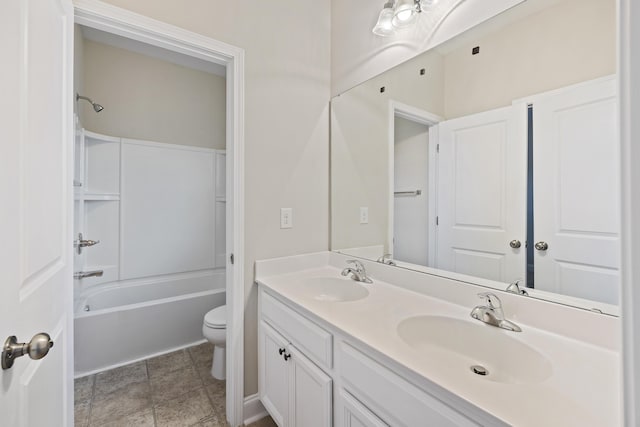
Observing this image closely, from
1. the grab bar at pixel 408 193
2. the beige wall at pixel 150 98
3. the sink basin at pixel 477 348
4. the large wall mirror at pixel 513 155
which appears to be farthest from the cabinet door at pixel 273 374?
the beige wall at pixel 150 98

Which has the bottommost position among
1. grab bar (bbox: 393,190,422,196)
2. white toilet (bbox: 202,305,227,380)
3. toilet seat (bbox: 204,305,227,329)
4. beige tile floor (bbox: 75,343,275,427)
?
beige tile floor (bbox: 75,343,275,427)

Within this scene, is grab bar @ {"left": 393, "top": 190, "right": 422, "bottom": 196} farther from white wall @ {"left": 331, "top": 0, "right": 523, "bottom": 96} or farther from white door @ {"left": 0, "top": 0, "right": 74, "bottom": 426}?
white door @ {"left": 0, "top": 0, "right": 74, "bottom": 426}

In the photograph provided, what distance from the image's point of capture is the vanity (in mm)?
625

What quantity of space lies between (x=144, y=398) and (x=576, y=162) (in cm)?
248

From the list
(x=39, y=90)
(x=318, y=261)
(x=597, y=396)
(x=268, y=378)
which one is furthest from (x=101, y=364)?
(x=597, y=396)

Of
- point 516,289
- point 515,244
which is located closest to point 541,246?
point 515,244

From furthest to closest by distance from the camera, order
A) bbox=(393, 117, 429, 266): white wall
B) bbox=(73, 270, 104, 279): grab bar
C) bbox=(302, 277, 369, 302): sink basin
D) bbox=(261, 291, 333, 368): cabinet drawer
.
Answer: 1. bbox=(73, 270, 104, 279): grab bar
2. bbox=(302, 277, 369, 302): sink basin
3. bbox=(393, 117, 429, 266): white wall
4. bbox=(261, 291, 333, 368): cabinet drawer

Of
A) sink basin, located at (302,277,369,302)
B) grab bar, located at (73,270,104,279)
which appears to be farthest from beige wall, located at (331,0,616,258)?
grab bar, located at (73,270,104,279)

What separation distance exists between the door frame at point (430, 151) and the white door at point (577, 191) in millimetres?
409

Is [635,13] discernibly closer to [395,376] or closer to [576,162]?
[576,162]

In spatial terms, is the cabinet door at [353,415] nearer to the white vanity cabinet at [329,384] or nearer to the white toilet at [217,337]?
the white vanity cabinet at [329,384]

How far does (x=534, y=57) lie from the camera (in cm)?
101

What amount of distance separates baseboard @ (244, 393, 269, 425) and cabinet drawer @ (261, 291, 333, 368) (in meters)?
0.48

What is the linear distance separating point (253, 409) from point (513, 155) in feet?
5.94
